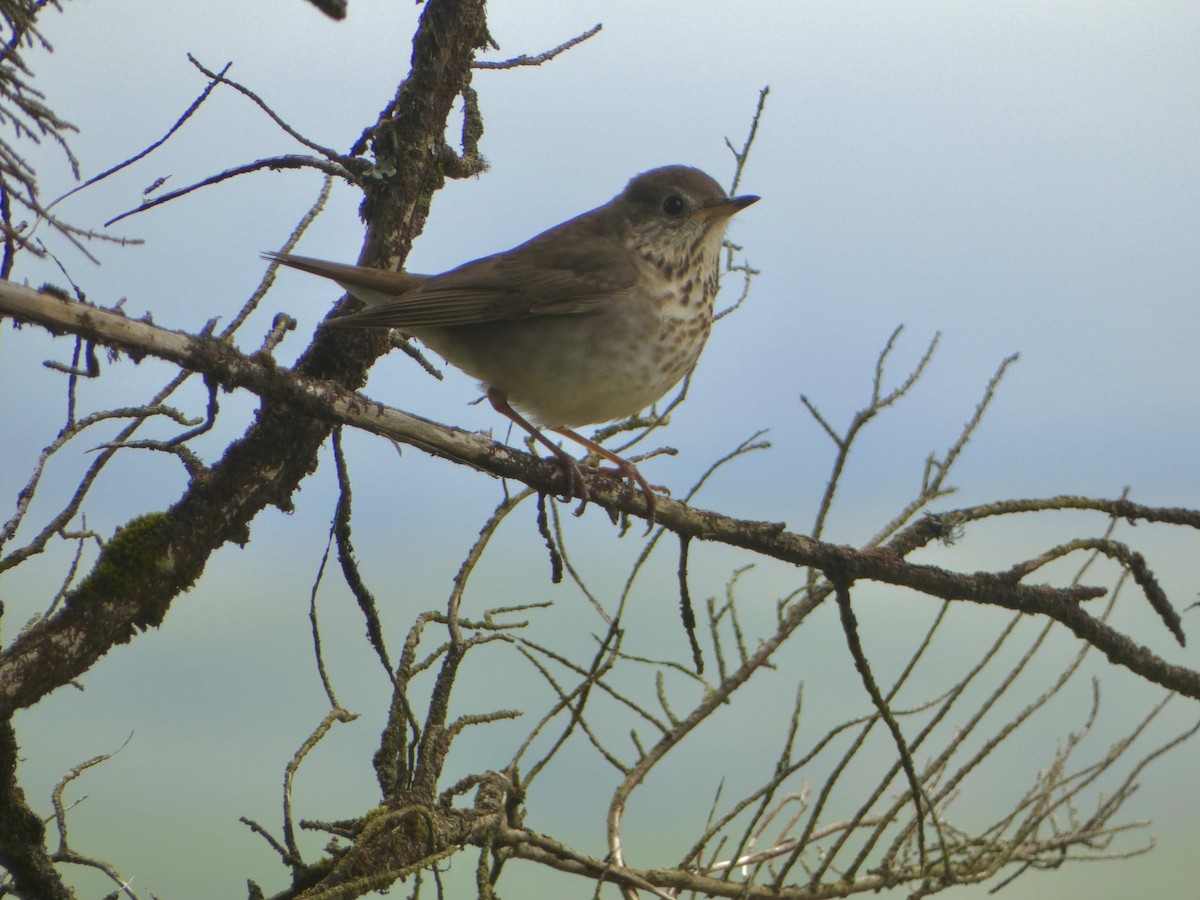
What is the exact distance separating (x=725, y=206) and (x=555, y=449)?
176 centimetres

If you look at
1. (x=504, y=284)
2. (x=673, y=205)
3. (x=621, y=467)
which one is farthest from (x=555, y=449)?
(x=673, y=205)

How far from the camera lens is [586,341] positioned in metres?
4.68

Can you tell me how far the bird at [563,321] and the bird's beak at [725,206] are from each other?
0.91 feet

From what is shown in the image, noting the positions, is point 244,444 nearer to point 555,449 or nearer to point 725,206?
point 555,449

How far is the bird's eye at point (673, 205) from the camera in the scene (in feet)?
18.1

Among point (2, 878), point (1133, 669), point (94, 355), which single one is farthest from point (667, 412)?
point (2, 878)

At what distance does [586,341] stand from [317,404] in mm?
1617

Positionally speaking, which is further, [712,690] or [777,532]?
[712,690]

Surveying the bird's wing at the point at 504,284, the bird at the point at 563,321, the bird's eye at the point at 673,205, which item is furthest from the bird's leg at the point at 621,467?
the bird's eye at the point at 673,205

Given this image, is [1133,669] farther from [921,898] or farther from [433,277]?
[433,277]

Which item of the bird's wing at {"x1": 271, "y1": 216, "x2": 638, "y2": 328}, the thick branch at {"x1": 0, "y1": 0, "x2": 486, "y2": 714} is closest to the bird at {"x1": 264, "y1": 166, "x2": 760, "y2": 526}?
→ the bird's wing at {"x1": 271, "y1": 216, "x2": 638, "y2": 328}

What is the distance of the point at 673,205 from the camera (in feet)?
18.1

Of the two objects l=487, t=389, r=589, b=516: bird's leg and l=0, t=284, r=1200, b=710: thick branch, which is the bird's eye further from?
l=0, t=284, r=1200, b=710: thick branch

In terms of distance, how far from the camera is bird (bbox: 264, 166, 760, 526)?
4551mm
